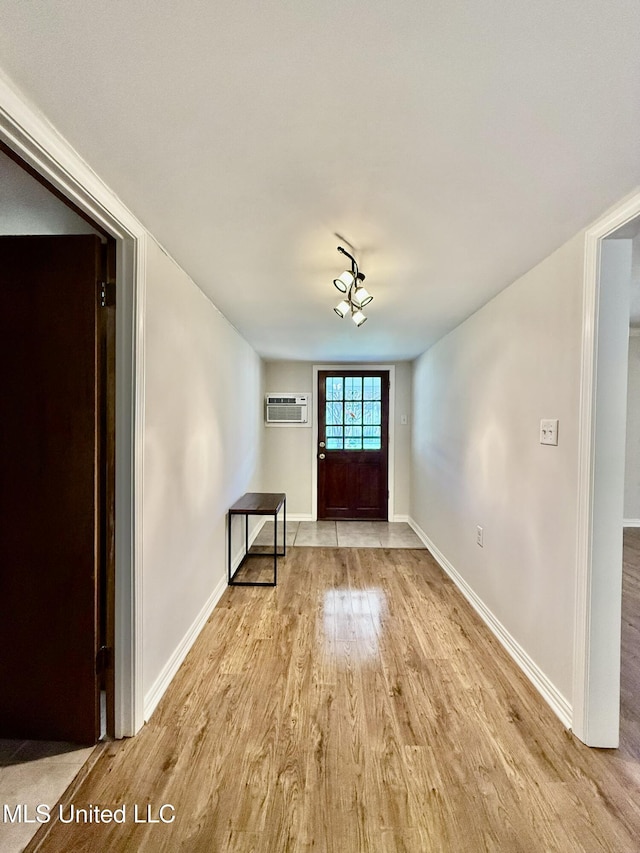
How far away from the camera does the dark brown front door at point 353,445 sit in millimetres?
5332

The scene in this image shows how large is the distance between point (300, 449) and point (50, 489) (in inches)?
155

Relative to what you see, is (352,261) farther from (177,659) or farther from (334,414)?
(334,414)

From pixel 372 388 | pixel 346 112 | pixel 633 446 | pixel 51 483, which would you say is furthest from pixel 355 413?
pixel 346 112

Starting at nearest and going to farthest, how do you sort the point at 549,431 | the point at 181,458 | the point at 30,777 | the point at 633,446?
the point at 30,777, the point at 549,431, the point at 181,458, the point at 633,446

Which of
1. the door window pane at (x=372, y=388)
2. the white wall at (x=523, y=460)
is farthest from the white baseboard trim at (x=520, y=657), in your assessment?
the door window pane at (x=372, y=388)

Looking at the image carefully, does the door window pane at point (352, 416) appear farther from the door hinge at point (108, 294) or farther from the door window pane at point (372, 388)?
the door hinge at point (108, 294)

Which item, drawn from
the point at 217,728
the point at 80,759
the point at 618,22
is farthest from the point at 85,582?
the point at 618,22

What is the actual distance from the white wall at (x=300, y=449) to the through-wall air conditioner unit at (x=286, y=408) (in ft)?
0.33

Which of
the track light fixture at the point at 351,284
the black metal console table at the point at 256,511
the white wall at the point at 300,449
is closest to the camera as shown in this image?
the track light fixture at the point at 351,284

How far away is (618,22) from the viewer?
31.2 inches

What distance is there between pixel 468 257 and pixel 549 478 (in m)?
1.20

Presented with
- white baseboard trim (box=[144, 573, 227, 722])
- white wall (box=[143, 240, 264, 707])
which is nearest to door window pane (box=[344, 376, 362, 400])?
white wall (box=[143, 240, 264, 707])

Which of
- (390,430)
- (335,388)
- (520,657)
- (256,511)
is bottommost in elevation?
(520,657)

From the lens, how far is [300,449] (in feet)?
17.7
